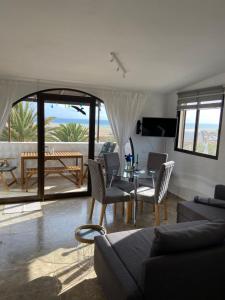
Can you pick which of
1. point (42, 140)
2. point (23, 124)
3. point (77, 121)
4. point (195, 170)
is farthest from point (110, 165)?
point (23, 124)

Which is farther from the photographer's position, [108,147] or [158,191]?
[108,147]

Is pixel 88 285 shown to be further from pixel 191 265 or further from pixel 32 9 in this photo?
pixel 32 9

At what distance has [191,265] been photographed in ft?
4.73

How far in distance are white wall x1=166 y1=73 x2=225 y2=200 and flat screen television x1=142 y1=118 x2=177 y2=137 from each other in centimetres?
27

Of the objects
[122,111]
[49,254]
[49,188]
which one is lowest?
[49,254]

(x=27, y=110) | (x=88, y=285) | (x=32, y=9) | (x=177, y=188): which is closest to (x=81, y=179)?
(x=27, y=110)

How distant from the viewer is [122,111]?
4492 mm

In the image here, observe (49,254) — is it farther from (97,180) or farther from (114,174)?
(114,174)

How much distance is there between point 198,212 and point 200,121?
6.61ft

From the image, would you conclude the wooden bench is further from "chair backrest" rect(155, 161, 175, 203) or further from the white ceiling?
"chair backrest" rect(155, 161, 175, 203)

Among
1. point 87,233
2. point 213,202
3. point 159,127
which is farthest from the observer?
point 159,127

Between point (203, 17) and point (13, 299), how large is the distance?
3024 millimetres

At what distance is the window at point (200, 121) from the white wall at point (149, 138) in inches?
18.7

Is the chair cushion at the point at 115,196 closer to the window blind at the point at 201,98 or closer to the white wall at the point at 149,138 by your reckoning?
the white wall at the point at 149,138
